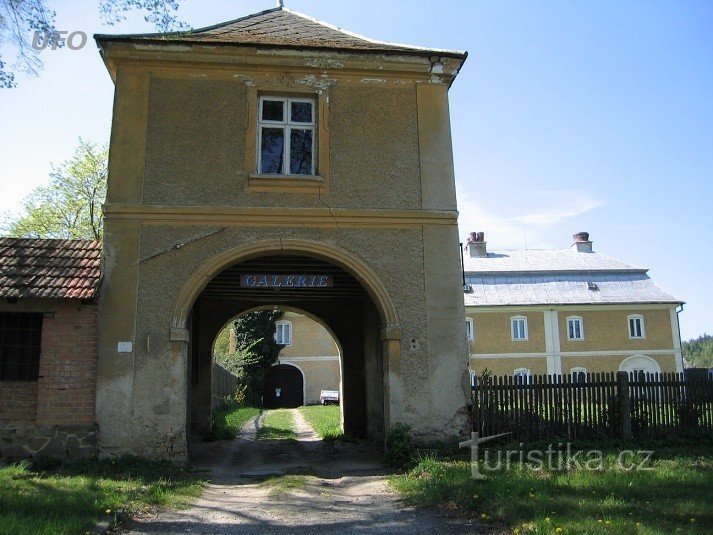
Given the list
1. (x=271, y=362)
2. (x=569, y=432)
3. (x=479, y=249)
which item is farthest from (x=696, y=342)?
(x=569, y=432)

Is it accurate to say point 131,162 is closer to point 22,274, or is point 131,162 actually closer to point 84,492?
point 22,274

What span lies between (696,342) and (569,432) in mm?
127536

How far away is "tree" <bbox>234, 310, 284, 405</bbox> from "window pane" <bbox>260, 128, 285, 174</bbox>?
1041 inches

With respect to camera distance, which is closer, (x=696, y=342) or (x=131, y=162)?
(x=131, y=162)

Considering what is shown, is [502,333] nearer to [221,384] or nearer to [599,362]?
[599,362]

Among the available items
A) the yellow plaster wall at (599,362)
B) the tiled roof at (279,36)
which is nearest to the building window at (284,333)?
the yellow plaster wall at (599,362)

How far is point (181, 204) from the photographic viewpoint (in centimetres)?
1105


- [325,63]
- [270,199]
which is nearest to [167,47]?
[325,63]

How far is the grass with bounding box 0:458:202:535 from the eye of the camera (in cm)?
605

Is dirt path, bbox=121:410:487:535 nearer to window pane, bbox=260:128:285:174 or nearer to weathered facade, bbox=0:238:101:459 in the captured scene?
weathered facade, bbox=0:238:101:459

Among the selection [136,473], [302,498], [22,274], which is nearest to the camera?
[302,498]

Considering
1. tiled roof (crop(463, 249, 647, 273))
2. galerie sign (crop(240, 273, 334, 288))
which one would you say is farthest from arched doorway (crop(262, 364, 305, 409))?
galerie sign (crop(240, 273, 334, 288))

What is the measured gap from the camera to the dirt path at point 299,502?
684 cm

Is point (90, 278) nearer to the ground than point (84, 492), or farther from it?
farther from it
